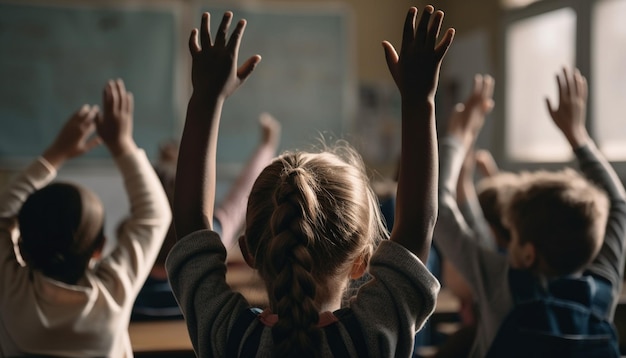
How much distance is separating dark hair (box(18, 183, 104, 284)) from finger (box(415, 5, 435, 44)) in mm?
757

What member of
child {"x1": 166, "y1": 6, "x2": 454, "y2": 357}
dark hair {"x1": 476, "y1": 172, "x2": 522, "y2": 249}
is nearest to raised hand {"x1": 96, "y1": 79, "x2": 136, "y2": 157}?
child {"x1": 166, "y1": 6, "x2": 454, "y2": 357}

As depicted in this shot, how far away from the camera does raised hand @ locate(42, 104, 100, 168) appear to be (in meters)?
1.51

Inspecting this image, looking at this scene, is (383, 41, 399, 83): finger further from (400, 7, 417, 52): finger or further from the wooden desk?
the wooden desk

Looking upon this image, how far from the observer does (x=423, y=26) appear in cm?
91

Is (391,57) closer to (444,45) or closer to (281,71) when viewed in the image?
(444,45)

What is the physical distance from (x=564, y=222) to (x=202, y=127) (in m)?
0.87

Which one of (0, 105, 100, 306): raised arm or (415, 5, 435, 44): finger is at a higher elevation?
(415, 5, 435, 44): finger

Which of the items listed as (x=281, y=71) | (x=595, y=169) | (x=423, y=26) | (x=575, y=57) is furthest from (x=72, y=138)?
(x=281, y=71)

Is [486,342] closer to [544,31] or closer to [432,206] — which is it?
[432,206]

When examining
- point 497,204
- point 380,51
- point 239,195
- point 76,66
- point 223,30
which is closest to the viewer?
point 223,30

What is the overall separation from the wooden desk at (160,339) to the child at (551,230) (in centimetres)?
67

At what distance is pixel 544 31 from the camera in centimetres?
496

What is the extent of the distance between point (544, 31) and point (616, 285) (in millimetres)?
3681

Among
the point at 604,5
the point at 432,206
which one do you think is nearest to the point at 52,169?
the point at 432,206
